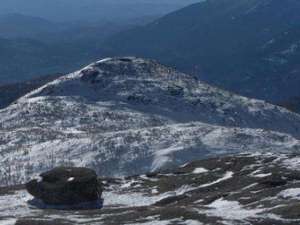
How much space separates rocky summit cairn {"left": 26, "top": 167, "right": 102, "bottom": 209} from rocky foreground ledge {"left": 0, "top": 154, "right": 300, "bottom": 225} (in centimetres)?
179

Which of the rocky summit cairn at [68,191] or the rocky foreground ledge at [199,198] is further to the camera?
the rocky summit cairn at [68,191]

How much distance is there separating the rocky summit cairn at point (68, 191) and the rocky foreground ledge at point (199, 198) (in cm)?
179

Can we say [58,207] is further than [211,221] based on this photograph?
Yes

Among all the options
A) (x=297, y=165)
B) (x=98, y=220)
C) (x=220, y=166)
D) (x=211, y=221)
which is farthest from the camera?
(x=220, y=166)

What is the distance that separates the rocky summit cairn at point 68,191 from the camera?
88.3 meters

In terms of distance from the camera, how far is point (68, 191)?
Answer: 3482 inches

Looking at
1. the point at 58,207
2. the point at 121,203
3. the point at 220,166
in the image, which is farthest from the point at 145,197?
the point at 220,166

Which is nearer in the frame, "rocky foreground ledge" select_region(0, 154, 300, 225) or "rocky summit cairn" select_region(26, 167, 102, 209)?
"rocky foreground ledge" select_region(0, 154, 300, 225)

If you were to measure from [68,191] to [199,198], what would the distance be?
16689mm

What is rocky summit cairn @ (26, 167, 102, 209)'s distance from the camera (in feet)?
290

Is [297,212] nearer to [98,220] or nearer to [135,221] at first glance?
[135,221]

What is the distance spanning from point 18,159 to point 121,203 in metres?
113

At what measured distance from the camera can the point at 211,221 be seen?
195 feet

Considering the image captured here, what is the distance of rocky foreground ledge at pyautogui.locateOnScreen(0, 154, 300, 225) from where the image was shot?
61.8 meters
